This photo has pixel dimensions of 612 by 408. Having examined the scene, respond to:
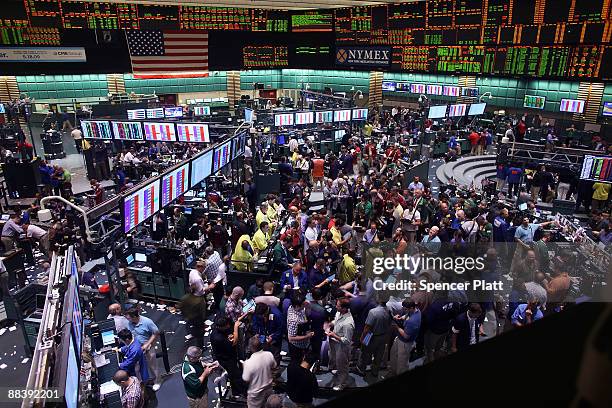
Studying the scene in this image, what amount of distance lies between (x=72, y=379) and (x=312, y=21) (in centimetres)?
3081

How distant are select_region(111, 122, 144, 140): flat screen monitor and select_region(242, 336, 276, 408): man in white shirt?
1092 cm


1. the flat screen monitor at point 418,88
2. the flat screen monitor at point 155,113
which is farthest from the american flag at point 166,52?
A: the flat screen monitor at point 418,88

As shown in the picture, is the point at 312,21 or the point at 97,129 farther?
the point at 312,21

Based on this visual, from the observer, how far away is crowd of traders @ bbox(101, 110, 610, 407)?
5957mm

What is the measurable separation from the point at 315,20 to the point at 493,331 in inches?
1102

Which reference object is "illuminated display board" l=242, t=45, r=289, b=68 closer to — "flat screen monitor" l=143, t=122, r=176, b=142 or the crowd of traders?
"flat screen monitor" l=143, t=122, r=176, b=142

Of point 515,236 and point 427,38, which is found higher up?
point 427,38

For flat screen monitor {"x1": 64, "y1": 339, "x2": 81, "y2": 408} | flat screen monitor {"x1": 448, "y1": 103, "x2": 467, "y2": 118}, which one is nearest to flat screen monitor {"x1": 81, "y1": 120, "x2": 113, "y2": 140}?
flat screen monitor {"x1": 64, "y1": 339, "x2": 81, "y2": 408}

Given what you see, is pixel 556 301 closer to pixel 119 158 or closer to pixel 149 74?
pixel 119 158

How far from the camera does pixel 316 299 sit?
21.0 feet

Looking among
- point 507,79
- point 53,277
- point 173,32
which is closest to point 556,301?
point 53,277

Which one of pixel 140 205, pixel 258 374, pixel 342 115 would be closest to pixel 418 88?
pixel 342 115

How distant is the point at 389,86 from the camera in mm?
30391

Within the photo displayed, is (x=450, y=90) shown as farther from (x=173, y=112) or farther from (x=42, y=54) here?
(x=42, y=54)
